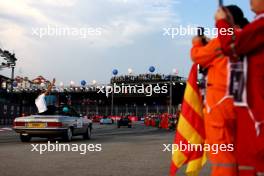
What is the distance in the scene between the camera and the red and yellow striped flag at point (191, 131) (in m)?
4.90

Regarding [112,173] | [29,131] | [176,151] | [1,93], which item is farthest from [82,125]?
[1,93]

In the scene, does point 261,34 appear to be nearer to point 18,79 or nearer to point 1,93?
point 1,93

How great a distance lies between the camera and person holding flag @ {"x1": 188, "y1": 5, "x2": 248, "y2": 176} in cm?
420

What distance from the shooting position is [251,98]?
413 cm

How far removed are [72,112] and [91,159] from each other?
7.81 metres

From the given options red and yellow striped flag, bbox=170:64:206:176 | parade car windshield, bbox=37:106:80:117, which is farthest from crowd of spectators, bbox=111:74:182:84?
red and yellow striped flag, bbox=170:64:206:176

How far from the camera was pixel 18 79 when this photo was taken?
10925 centimetres

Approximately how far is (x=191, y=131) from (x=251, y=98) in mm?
917

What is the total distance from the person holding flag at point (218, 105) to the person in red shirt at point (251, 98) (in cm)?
7

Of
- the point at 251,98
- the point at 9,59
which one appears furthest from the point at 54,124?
the point at 9,59

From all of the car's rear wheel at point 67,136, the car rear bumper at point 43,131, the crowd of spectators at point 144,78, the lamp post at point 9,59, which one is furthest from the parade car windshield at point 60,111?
the crowd of spectators at point 144,78

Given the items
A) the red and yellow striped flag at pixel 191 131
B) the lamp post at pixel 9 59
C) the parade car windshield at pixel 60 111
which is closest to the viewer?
the red and yellow striped flag at pixel 191 131

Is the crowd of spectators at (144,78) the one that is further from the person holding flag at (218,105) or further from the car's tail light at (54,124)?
Result: the person holding flag at (218,105)

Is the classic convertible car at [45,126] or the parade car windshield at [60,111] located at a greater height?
the parade car windshield at [60,111]
